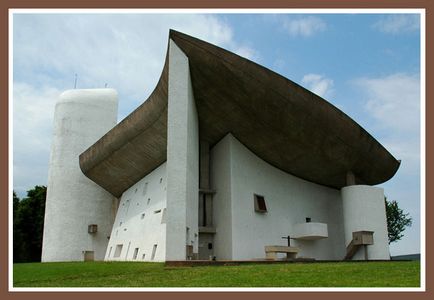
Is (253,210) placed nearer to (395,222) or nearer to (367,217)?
(367,217)

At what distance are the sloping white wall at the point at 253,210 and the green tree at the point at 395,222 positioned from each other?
18.8m

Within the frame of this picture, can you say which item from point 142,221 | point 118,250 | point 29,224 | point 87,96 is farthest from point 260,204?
point 29,224

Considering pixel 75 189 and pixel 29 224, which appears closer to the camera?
pixel 75 189

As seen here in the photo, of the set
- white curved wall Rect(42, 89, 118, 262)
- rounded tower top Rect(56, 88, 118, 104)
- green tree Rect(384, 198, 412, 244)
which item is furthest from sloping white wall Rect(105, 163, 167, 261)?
green tree Rect(384, 198, 412, 244)

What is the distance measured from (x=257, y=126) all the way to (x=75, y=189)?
53.9 ft

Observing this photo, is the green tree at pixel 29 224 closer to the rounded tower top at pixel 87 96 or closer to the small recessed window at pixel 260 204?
the rounded tower top at pixel 87 96

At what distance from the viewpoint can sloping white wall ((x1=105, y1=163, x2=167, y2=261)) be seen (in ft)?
70.5

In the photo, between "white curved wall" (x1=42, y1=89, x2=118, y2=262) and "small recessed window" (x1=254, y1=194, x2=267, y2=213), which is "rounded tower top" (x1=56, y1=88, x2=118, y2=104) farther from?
"small recessed window" (x1=254, y1=194, x2=267, y2=213)

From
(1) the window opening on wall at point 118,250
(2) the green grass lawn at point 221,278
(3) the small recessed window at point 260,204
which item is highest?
(3) the small recessed window at point 260,204

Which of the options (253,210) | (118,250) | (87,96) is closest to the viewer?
(253,210)

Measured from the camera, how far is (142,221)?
80.8 ft

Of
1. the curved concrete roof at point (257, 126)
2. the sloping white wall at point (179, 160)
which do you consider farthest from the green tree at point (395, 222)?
the sloping white wall at point (179, 160)

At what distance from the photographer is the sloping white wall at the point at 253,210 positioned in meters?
21.3

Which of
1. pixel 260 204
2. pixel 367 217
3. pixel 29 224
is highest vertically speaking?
pixel 260 204
